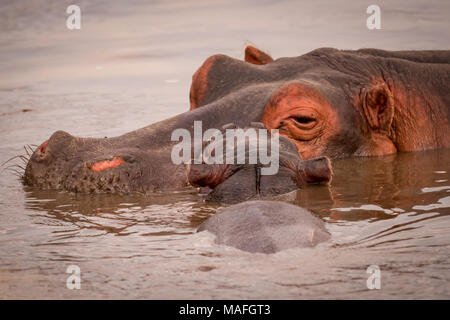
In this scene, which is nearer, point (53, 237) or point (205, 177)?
point (53, 237)

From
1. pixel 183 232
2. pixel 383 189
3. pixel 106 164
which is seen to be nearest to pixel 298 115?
pixel 383 189

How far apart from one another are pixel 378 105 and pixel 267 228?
312 centimetres

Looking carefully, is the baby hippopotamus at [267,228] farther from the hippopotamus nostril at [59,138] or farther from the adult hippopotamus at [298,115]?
the hippopotamus nostril at [59,138]

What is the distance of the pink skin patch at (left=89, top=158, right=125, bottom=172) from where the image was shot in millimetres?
5430

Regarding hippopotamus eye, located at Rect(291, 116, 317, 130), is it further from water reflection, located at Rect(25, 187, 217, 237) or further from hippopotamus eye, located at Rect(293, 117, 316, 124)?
water reflection, located at Rect(25, 187, 217, 237)

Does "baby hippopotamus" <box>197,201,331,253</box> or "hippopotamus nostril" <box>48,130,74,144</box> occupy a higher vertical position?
"hippopotamus nostril" <box>48,130,74,144</box>

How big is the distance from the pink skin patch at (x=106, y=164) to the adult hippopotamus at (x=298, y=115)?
0.01 meters

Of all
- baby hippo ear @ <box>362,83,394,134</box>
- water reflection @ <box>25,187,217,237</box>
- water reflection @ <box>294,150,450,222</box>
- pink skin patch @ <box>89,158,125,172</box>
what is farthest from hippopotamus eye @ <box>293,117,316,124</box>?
pink skin patch @ <box>89,158,125,172</box>

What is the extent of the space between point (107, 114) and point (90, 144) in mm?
4892

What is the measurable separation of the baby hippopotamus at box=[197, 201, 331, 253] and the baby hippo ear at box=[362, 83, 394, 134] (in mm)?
2566

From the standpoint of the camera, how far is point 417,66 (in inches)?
294

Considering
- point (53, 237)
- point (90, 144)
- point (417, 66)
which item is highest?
point (417, 66)

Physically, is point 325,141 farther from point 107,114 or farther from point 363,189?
point 107,114
